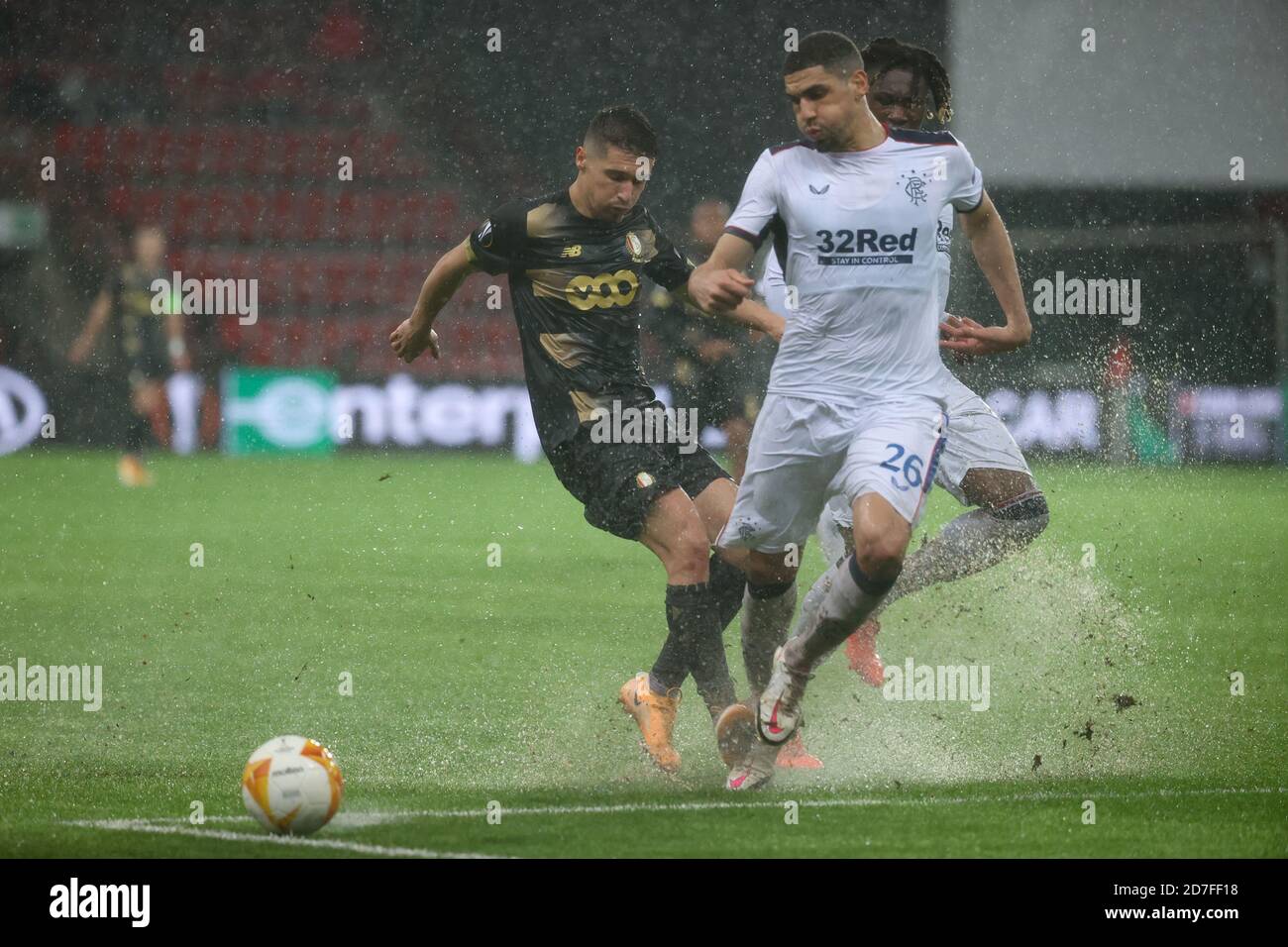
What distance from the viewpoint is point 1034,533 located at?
6.41m

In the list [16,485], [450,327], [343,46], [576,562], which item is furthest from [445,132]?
[576,562]

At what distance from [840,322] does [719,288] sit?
1.77 feet

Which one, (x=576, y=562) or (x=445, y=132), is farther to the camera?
(x=445, y=132)

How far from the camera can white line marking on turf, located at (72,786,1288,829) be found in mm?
4879

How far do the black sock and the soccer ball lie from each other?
1.43 metres

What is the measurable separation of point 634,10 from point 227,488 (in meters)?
8.54

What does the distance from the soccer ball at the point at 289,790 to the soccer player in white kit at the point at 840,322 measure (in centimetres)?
131

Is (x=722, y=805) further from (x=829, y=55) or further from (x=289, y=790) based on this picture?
(x=829, y=55)

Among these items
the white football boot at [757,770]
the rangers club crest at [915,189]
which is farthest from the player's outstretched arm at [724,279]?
the white football boot at [757,770]

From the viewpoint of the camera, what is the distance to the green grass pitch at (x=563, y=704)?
4742 mm

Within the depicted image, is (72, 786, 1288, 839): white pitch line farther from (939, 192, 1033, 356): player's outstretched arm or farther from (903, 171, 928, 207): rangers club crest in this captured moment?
(903, 171, 928, 207): rangers club crest

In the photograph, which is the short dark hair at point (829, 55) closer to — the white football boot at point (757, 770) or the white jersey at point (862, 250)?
the white jersey at point (862, 250)

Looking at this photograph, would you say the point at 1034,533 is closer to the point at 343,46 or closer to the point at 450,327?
the point at 450,327

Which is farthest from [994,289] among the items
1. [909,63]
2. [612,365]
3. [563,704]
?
[563,704]
